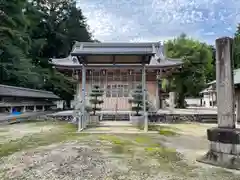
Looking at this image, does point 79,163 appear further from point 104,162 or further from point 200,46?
point 200,46

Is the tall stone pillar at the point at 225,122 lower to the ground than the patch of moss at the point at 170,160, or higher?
higher

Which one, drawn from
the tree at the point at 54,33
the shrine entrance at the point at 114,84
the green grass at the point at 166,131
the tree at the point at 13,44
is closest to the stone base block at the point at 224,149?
the green grass at the point at 166,131

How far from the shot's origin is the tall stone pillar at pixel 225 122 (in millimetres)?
3771

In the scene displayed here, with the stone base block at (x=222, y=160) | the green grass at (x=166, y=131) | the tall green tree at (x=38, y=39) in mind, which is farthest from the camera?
the tall green tree at (x=38, y=39)

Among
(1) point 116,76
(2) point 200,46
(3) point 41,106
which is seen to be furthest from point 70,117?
(2) point 200,46

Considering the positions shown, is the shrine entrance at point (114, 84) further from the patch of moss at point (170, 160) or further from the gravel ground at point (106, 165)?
the gravel ground at point (106, 165)

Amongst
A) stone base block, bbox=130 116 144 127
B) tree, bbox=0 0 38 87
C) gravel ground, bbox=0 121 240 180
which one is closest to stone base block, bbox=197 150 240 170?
gravel ground, bbox=0 121 240 180

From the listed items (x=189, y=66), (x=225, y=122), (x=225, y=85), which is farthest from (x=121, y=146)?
(x=189, y=66)

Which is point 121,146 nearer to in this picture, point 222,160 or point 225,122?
point 222,160

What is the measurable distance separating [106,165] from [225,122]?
2.40 meters

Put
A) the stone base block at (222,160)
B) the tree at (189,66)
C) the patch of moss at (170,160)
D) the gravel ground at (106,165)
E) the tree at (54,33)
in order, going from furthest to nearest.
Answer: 1. the tree at (189,66)
2. the tree at (54,33)
3. the stone base block at (222,160)
4. the patch of moss at (170,160)
5. the gravel ground at (106,165)

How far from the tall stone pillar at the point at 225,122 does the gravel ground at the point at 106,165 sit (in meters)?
0.36

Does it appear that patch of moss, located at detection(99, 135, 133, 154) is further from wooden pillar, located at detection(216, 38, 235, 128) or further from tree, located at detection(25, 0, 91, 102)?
tree, located at detection(25, 0, 91, 102)

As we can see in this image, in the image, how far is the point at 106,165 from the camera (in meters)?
3.66
